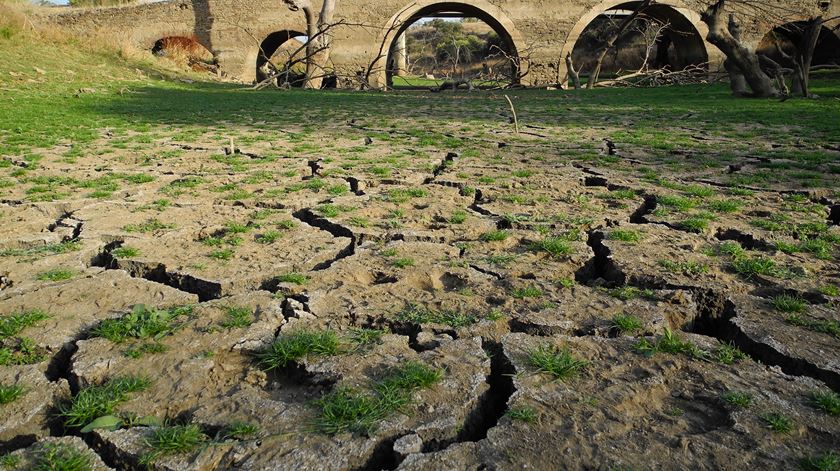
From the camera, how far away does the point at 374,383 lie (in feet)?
6.39

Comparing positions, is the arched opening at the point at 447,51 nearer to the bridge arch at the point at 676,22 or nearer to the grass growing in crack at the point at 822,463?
the bridge arch at the point at 676,22

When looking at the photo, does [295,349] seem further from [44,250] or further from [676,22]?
[676,22]

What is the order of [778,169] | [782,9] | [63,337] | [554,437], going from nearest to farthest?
1. [554,437]
2. [63,337]
3. [778,169]
4. [782,9]

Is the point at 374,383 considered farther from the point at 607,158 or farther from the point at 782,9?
the point at 782,9

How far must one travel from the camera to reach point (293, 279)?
2807 millimetres

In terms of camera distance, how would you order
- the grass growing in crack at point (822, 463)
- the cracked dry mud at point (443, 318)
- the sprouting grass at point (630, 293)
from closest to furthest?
1. the grass growing in crack at point (822, 463)
2. the cracked dry mud at point (443, 318)
3. the sprouting grass at point (630, 293)

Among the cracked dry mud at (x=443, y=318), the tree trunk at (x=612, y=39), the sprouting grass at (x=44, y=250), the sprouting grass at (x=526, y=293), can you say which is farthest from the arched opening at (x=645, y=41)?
the sprouting grass at (x=44, y=250)

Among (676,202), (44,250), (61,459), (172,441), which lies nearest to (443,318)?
(172,441)

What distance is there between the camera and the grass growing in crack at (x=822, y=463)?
5.00 ft

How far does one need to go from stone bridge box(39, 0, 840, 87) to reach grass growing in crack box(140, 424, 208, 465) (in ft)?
60.4

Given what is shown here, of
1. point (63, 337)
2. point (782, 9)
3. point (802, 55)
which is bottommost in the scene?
point (63, 337)

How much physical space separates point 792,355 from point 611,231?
1.49m

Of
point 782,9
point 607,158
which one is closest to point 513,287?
point 607,158

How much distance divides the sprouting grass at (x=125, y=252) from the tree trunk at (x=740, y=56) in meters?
12.9
